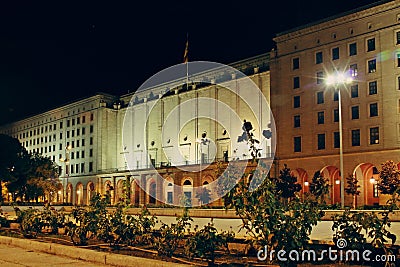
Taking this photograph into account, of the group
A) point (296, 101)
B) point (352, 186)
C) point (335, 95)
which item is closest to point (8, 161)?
point (296, 101)

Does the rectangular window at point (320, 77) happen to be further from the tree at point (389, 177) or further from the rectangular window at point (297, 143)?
the tree at point (389, 177)

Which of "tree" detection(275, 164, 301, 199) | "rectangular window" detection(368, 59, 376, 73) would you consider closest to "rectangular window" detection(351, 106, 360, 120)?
"rectangular window" detection(368, 59, 376, 73)

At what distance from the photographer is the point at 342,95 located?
46.8 metres

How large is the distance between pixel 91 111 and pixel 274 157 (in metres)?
43.0

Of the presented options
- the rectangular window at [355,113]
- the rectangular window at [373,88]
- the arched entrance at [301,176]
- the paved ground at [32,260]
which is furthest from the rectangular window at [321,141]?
the paved ground at [32,260]

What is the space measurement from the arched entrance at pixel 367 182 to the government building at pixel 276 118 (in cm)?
9

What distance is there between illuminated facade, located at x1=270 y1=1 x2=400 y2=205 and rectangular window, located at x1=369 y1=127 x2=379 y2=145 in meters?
0.09

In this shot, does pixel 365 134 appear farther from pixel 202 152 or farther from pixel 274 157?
pixel 202 152

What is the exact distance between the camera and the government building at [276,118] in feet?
145

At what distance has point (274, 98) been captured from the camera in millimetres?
53812

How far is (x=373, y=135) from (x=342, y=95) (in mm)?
5098

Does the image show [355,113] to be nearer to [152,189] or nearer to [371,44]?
[371,44]

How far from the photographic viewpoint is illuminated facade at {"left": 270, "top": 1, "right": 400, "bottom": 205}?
43.3 meters

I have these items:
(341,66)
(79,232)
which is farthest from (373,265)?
(341,66)
